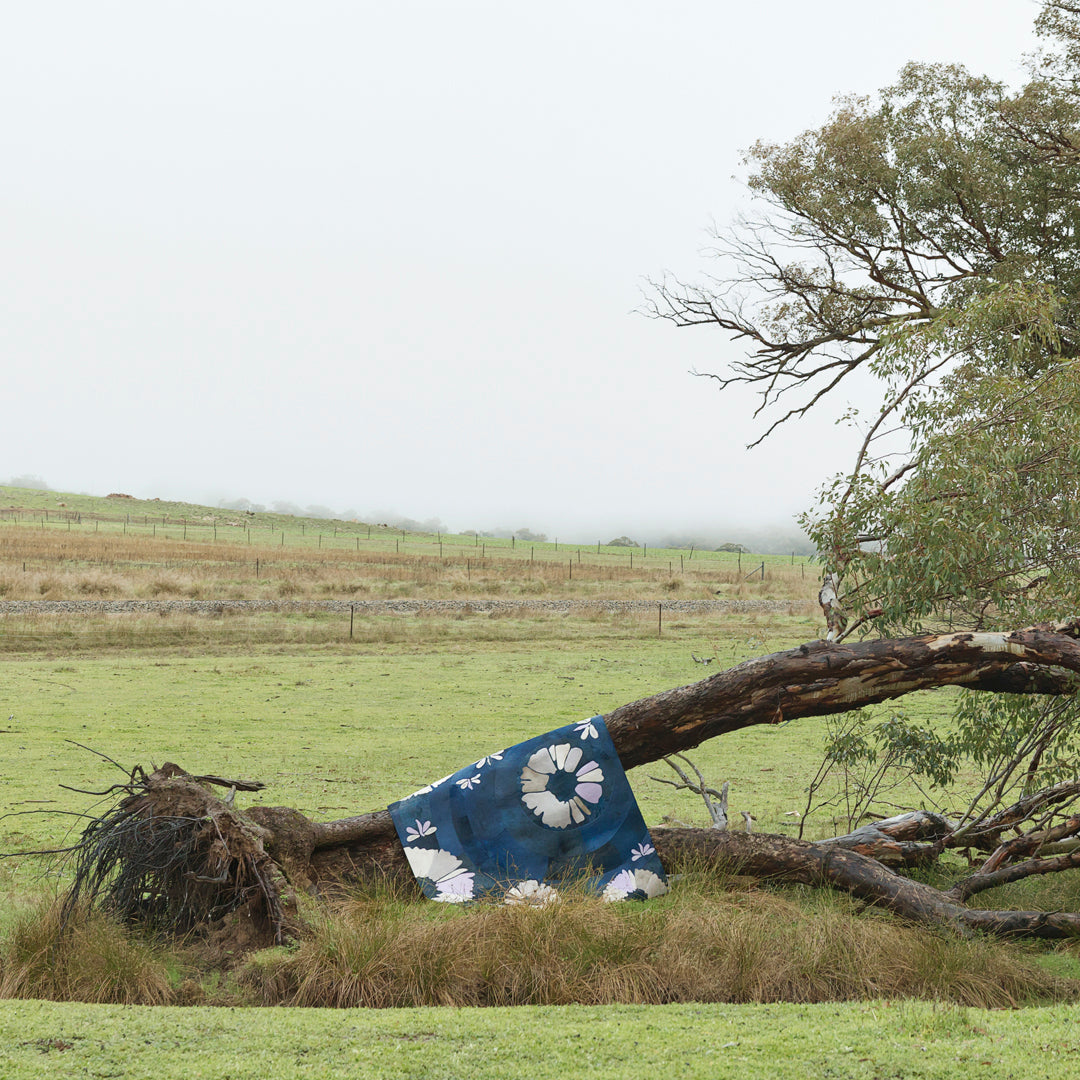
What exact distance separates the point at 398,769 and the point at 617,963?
7.89 m

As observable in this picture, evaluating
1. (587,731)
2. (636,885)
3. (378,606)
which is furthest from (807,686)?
(378,606)

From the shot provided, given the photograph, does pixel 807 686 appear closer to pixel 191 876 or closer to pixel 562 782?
pixel 562 782

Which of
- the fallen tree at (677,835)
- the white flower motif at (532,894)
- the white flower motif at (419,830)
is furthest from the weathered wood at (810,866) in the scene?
the white flower motif at (419,830)

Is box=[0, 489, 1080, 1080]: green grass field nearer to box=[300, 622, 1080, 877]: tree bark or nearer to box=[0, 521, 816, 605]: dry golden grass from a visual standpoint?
box=[0, 521, 816, 605]: dry golden grass

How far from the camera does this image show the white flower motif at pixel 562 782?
723 cm

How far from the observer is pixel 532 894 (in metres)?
6.72

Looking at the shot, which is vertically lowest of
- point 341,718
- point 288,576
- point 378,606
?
point 341,718

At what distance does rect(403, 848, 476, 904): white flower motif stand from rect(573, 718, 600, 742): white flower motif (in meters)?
1.28

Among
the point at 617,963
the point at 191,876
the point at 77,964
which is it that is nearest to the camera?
the point at 77,964

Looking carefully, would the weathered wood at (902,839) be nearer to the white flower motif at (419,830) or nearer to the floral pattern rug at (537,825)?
the floral pattern rug at (537,825)

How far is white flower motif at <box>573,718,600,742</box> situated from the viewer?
24.3 ft

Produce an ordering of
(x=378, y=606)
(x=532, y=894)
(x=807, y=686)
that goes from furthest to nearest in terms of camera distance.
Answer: (x=378, y=606) < (x=807, y=686) < (x=532, y=894)

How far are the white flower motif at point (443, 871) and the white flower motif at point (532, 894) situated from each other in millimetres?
352

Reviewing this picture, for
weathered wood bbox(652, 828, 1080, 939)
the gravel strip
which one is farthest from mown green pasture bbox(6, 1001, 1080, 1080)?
the gravel strip
